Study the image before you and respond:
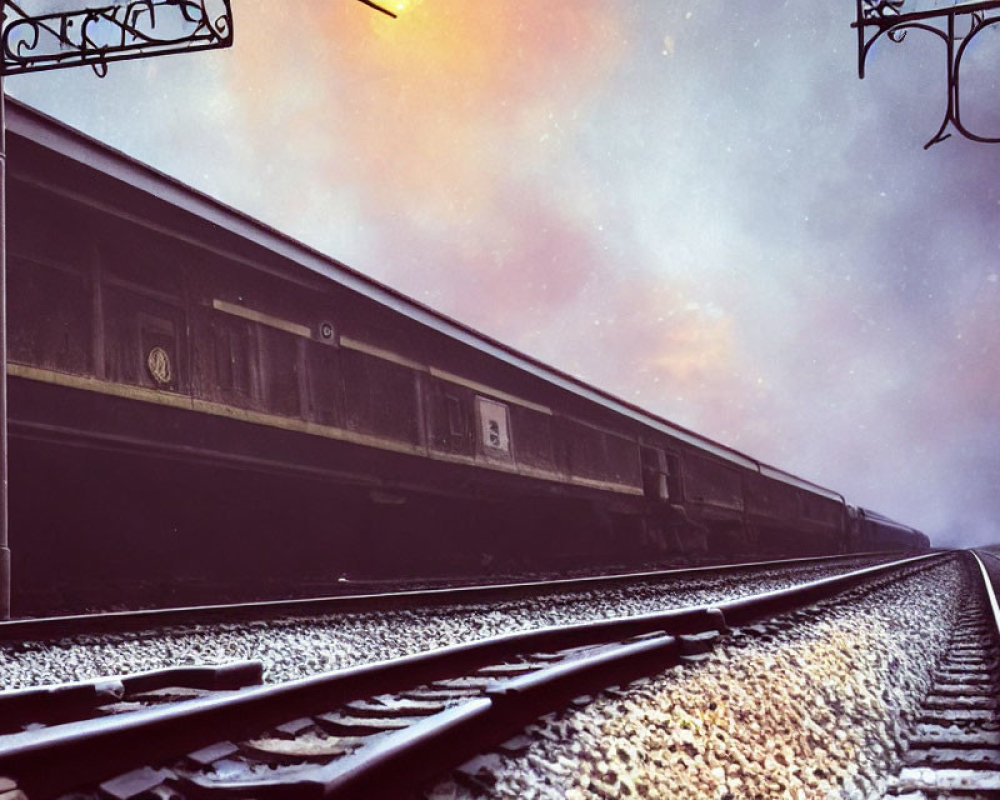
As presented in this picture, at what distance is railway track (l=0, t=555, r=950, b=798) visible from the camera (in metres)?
1.74

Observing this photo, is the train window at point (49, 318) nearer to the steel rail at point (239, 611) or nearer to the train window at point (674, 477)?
the steel rail at point (239, 611)

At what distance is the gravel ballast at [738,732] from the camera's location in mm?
2207

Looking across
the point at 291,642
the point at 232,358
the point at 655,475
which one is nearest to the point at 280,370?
the point at 232,358

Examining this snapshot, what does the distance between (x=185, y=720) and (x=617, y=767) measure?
107 cm

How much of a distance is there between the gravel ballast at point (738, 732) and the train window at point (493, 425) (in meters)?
9.90

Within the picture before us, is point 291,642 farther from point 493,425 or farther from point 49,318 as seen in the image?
point 493,425

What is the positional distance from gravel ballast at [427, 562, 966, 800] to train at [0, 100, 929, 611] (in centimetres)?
645

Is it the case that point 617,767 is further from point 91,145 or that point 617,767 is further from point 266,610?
point 91,145

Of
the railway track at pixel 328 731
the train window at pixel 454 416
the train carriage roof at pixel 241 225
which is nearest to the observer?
the railway track at pixel 328 731

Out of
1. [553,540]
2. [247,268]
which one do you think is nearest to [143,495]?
[247,268]

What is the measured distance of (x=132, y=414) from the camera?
857cm

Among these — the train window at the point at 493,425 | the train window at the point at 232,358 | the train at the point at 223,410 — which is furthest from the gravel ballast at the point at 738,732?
the train window at the point at 493,425

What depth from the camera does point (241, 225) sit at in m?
9.89

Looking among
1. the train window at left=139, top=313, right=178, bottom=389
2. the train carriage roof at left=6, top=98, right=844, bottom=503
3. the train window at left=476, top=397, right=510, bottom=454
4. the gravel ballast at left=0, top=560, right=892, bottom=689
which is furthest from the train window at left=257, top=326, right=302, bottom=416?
→ the gravel ballast at left=0, top=560, right=892, bottom=689
